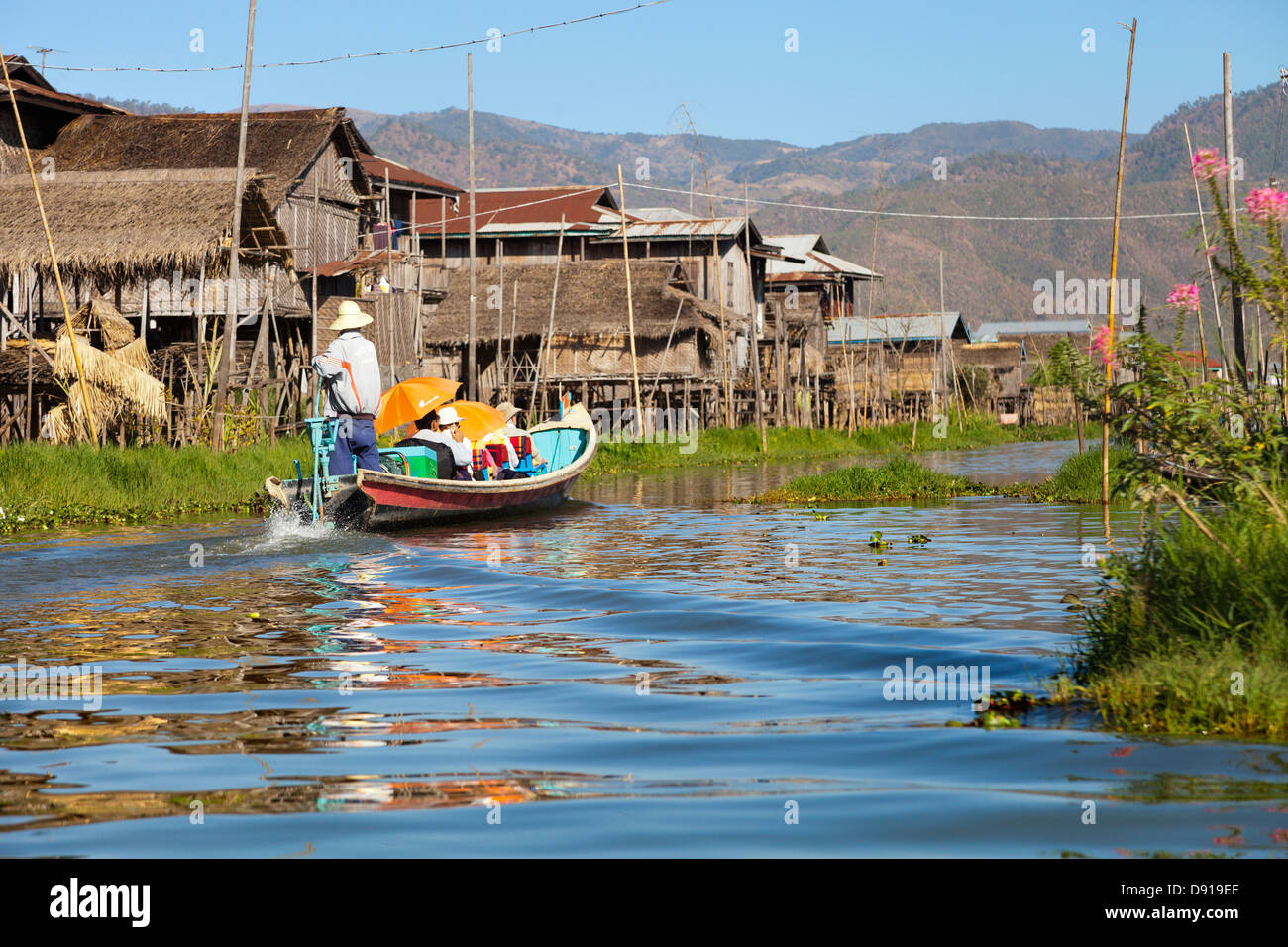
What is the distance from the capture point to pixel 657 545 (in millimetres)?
13391

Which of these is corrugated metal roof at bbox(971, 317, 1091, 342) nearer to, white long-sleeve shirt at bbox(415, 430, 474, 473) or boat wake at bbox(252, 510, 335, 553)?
white long-sleeve shirt at bbox(415, 430, 474, 473)

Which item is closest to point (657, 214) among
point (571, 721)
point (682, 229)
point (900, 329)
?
point (900, 329)

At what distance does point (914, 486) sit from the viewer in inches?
777

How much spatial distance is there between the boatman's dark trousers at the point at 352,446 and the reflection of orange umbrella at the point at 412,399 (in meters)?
2.46

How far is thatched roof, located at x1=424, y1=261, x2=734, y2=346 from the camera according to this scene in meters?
35.3

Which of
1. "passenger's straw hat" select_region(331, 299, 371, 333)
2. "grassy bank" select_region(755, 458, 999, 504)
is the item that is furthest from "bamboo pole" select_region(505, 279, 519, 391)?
"passenger's straw hat" select_region(331, 299, 371, 333)

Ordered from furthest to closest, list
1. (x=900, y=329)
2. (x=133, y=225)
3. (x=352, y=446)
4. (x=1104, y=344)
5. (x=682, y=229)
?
(x=900, y=329)
(x=682, y=229)
(x=133, y=225)
(x=352, y=446)
(x=1104, y=344)

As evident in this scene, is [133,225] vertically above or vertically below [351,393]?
above

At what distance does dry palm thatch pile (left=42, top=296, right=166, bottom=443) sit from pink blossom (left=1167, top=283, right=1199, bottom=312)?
15075 millimetres

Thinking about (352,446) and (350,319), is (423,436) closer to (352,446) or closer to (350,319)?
(352,446)

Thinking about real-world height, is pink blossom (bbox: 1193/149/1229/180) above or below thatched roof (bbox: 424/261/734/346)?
below

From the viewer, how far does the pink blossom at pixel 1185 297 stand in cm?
692

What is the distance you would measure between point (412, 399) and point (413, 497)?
2.56 metres

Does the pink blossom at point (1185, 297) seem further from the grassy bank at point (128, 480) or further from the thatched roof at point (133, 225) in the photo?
the thatched roof at point (133, 225)
